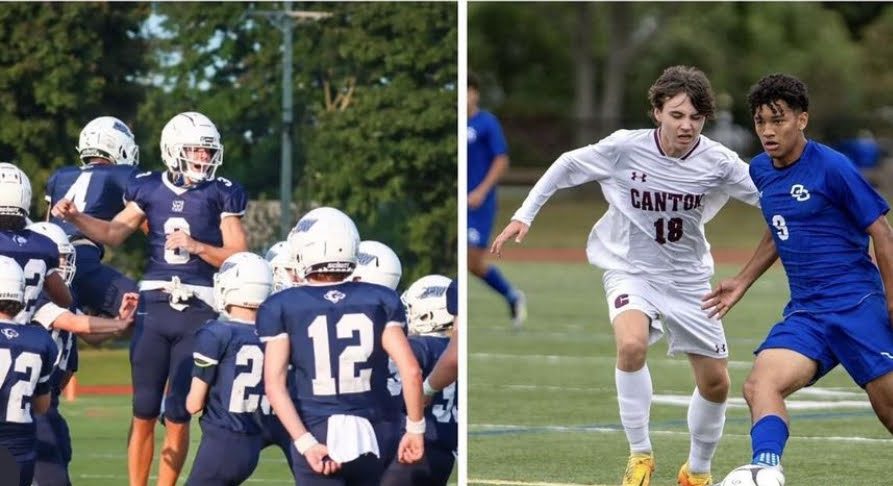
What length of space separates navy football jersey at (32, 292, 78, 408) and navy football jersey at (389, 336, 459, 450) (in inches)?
51.8

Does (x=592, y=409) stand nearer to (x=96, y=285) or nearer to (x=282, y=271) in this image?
(x=282, y=271)

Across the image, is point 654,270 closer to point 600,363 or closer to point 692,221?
point 692,221

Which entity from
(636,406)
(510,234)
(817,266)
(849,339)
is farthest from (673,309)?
(849,339)

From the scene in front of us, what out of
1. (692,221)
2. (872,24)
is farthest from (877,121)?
(692,221)

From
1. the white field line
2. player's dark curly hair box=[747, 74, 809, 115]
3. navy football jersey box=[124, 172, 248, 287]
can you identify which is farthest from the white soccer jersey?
the white field line

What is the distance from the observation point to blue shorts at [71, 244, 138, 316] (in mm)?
7266

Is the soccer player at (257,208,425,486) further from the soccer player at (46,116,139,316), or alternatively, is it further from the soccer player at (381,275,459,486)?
the soccer player at (46,116,139,316)

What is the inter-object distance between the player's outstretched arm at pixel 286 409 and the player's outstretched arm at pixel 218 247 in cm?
149

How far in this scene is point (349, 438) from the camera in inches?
204

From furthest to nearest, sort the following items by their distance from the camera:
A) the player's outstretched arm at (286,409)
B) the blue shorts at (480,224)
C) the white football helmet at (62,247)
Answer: the blue shorts at (480,224) < the white football helmet at (62,247) < the player's outstretched arm at (286,409)

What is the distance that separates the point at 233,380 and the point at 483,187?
5.98m

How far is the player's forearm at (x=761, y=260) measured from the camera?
5766 millimetres

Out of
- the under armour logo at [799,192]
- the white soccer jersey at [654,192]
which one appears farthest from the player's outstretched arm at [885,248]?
the white soccer jersey at [654,192]

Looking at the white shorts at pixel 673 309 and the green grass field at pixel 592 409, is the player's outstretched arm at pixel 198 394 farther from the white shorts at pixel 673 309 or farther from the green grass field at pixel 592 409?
the white shorts at pixel 673 309
